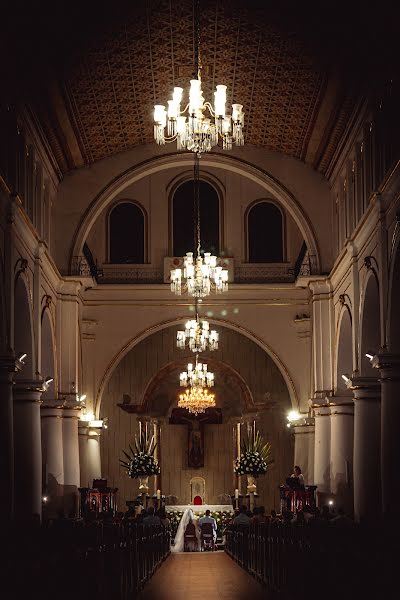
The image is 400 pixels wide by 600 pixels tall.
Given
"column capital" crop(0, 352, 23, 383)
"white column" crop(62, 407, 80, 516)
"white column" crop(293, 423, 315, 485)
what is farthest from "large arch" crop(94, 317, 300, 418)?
"column capital" crop(0, 352, 23, 383)

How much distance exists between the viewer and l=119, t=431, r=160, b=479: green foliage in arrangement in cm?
3127

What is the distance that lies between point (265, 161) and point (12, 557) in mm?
19366

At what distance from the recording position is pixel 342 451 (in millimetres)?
25641

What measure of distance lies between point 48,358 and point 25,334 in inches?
151

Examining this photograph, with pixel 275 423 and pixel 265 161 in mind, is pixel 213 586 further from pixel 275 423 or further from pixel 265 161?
pixel 275 423

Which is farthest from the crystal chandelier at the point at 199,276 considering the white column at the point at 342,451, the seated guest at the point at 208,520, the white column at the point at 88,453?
the seated guest at the point at 208,520

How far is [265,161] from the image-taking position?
2841cm

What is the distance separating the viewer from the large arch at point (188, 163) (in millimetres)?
27719

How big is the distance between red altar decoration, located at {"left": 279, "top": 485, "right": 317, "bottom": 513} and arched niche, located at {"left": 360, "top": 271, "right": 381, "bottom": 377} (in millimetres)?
4386

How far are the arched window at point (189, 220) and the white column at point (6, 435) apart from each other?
13359mm

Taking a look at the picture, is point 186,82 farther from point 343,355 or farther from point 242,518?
point 242,518

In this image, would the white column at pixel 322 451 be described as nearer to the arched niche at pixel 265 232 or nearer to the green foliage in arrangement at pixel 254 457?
the green foliage in arrangement at pixel 254 457

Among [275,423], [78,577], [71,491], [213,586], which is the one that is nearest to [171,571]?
[213,586]

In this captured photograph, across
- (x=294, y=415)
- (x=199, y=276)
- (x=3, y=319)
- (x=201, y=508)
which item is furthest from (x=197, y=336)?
(x=3, y=319)
